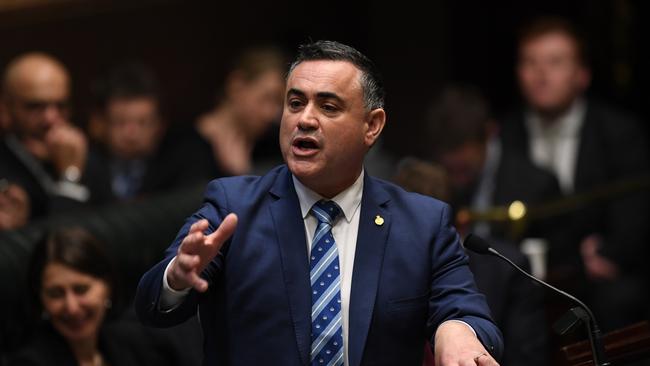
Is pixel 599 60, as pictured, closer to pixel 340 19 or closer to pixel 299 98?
pixel 340 19

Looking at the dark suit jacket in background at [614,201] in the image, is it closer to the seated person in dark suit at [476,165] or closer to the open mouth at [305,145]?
the seated person in dark suit at [476,165]

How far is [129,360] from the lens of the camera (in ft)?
11.7

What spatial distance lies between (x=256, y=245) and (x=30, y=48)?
3686 millimetres

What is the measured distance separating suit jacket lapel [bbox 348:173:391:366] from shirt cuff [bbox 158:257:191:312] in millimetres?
331

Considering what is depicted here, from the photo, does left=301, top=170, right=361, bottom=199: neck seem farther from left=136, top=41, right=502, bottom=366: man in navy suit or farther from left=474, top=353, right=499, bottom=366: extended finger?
left=474, top=353, right=499, bottom=366: extended finger

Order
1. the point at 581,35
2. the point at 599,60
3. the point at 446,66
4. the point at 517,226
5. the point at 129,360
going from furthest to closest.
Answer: the point at 446,66 → the point at 599,60 → the point at 581,35 → the point at 517,226 → the point at 129,360

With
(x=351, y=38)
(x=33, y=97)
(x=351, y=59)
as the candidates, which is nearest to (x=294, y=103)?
(x=351, y=59)

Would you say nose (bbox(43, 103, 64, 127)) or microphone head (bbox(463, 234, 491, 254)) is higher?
microphone head (bbox(463, 234, 491, 254))

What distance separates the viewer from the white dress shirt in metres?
5.40

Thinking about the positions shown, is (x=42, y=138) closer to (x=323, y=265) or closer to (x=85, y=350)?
(x=85, y=350)

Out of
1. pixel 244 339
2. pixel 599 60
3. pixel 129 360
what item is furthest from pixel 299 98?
pixel 599 60

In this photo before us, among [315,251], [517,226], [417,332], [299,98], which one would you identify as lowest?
[517,226]

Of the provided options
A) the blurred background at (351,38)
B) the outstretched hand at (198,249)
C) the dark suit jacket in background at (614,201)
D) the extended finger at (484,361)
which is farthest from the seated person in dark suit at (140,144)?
the extended finger at (484,361)

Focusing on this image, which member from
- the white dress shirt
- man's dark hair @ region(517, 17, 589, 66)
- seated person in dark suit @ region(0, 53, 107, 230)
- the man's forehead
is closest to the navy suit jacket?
the man's forehead
